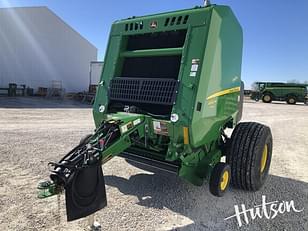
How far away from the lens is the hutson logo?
3.29 meters

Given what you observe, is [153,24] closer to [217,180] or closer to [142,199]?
[217,180]

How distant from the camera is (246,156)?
391 cm

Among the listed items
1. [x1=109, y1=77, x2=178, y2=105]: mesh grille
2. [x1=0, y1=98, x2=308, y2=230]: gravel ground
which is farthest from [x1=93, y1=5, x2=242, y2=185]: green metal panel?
[x1=0, y1=98, x2=308, y2=230]: gravel ground

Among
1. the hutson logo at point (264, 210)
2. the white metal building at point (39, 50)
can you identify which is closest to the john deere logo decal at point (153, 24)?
the hutson logo at point (264, 210)

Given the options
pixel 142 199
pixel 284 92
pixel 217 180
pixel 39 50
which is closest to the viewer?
pixel 217 180

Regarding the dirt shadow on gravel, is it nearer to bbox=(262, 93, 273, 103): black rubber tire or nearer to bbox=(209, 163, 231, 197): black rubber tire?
bbox=(209, 163, 231, 197): black rubber tire

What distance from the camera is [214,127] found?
3.77m

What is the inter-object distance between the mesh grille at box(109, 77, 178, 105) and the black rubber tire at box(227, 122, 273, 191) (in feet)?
4.08

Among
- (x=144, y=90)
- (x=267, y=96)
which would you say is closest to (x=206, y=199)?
(x=144, y=90)

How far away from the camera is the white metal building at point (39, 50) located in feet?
69.7

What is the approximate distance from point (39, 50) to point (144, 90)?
21.7 metres

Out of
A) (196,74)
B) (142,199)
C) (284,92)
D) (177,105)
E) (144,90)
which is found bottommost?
(142,199)

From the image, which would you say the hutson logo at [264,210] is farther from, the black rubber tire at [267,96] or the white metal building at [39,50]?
the black rubber tire at [267,96]

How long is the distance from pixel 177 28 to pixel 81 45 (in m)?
24.8
